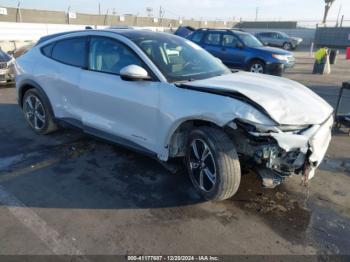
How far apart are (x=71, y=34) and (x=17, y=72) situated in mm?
1388

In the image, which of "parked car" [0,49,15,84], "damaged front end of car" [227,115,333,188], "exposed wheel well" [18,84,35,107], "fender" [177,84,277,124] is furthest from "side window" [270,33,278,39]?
"fender" [177,84,277,124]

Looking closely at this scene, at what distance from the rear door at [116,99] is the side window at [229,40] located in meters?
8.96

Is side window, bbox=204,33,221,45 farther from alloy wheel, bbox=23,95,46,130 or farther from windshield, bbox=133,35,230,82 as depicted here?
alloy wheel, bbox=23,95,46,130

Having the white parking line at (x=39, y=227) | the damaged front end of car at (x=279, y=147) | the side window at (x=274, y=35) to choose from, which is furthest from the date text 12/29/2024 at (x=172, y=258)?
the side window at (x=274, y=35)

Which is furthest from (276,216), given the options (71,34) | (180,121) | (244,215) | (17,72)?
(17,72)

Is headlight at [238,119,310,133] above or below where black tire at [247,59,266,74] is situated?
above

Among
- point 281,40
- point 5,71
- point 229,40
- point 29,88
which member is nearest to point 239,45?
point 229,40

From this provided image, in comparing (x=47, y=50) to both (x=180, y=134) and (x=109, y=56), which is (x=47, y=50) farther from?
(x=180, y=134)

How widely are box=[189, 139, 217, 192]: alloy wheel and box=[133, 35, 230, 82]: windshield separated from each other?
2.64 feet

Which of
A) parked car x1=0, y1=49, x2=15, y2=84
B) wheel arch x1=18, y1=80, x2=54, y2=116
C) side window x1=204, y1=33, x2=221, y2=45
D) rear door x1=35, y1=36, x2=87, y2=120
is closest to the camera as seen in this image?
rear door x1=35, y1=36, x2=87, y2=120

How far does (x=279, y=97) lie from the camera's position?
3402 mm

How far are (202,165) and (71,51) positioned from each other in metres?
2.66

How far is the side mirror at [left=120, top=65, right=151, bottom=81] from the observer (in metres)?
3.65

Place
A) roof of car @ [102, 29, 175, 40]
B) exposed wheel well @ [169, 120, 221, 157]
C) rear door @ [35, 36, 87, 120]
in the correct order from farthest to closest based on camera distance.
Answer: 1. rear door @ [35, 36, 87, 120]
2. roof of car @ [102, 29, 175, 40]
3. exposed wheel well @ [169, 120, 221, 157]
